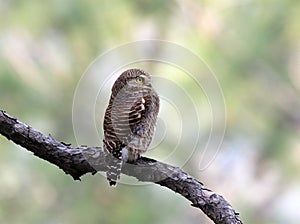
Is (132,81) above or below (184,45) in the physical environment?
below

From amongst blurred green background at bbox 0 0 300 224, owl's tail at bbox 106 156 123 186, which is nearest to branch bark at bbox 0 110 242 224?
owl's tail at bbox 106 156 123 186

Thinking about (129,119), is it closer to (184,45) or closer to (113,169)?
(113,169)

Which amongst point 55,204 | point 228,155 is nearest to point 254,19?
point 228,155

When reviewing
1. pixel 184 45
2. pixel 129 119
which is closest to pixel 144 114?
pixel 129 119

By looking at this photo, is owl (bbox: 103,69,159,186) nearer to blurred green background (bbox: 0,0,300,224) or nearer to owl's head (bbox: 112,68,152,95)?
owl's head (bbox: 112,68,152,95)

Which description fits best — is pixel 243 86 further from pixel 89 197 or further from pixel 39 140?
pixel 39 140

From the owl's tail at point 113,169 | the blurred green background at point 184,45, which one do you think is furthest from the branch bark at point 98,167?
the blurred green background at point 184,45

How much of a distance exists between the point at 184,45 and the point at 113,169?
1.77 meters

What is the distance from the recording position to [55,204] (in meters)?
2.72

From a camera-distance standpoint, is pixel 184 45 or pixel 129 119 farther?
pixel 184 45

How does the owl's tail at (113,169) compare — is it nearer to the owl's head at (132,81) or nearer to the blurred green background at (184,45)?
the owl's head at (132,81)

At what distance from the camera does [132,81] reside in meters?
0.85

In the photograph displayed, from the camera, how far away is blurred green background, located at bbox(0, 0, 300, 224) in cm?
262

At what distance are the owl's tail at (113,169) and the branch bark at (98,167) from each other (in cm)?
1
